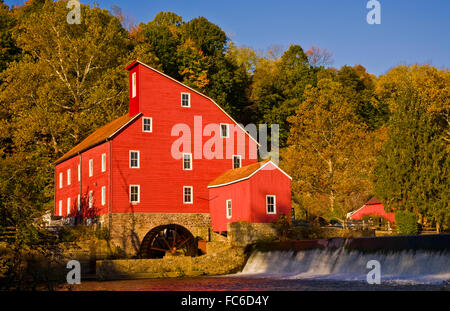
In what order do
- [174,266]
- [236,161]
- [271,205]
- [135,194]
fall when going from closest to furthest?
[174,266] → [271,205] → [135,194] → [236,161]

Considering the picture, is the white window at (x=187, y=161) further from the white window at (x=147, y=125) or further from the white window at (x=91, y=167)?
the white window at (x=91, y=167)

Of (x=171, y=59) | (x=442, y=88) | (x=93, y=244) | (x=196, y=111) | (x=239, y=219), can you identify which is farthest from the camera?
(x=171, y=59)

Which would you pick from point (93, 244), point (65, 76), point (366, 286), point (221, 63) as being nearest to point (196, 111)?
point (93, 244)

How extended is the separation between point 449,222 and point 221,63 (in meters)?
40.0

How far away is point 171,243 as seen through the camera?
40.1 meters

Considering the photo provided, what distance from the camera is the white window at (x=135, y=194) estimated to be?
39.9m

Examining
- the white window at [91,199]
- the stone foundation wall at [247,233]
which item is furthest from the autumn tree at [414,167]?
the white window at [91,199]

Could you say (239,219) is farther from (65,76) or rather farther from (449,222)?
(65,76)

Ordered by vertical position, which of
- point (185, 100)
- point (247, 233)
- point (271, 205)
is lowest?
point (247, 233)

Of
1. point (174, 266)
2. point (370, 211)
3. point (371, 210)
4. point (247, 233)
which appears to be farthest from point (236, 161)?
point (370, 211)

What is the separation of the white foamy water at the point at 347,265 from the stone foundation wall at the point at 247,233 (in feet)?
4.85

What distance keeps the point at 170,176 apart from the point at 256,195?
675 cm

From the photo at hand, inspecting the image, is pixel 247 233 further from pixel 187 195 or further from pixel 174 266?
pixel 187 195
